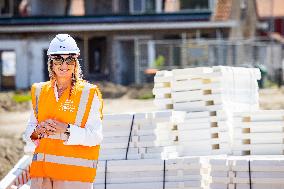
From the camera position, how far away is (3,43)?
36969mm

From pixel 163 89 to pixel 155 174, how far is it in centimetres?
183

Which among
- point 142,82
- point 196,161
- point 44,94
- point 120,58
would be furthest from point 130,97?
point 44,94

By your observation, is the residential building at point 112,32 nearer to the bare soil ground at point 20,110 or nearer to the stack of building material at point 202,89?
the bare soil ground at point 20,110

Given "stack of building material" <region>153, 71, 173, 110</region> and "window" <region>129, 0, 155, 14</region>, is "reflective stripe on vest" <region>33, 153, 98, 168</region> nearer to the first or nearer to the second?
"stack of building material" <region>153, 71, 173, 110</region>

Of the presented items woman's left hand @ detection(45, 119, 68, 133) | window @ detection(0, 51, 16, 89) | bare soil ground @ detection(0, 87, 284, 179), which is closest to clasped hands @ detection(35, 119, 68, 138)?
woman's left hand @ detection(45, 119, 68, 133)

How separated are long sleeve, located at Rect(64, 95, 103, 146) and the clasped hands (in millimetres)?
64

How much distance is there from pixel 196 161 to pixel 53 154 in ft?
9.49

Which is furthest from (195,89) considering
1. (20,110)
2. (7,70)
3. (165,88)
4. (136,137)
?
(7,70)

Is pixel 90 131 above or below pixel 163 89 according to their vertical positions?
above

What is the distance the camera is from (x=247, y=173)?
25.0ft

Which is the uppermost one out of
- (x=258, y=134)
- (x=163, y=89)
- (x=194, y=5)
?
(x=194, y=5)

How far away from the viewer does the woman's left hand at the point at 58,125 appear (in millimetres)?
4945

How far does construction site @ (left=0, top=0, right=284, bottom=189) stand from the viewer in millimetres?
7727

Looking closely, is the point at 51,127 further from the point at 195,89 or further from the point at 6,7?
the point at 6,7
